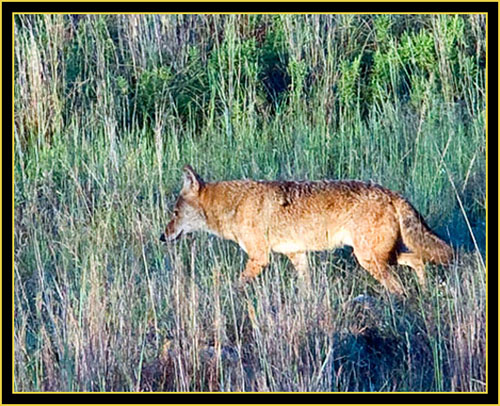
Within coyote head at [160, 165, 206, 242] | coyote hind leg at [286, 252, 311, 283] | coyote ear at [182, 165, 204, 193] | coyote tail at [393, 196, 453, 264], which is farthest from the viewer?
coyote ear at [182, 165, 204, 193]

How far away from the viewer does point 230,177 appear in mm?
10328

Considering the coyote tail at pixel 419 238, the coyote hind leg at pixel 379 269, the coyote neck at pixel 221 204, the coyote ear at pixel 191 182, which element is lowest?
the coyote hind leg at pixel 379 269

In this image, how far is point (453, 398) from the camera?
6117 millimetres

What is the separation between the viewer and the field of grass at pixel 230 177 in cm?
645

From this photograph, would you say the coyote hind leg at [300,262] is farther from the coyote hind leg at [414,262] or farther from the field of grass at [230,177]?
the coyote hind leg at [414,262]

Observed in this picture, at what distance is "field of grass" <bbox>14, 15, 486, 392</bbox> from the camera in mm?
6449

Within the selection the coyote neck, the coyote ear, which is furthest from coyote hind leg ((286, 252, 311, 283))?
the coyote ear

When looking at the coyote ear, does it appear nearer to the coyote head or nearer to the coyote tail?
the coyote head

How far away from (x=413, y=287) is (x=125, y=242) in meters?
2.37

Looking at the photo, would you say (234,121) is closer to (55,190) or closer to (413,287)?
(55,190)

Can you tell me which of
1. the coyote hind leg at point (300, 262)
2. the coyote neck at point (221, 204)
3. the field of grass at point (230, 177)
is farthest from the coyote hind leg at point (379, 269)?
the coyote neck at point (221, 204)

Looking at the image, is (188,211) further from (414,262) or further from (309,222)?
(414,262)

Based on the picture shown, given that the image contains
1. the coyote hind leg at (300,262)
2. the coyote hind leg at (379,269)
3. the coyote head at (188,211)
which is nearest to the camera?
the coyote hind leg at (379,269)

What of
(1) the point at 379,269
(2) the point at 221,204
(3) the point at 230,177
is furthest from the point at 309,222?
(3) the point at 230,177
